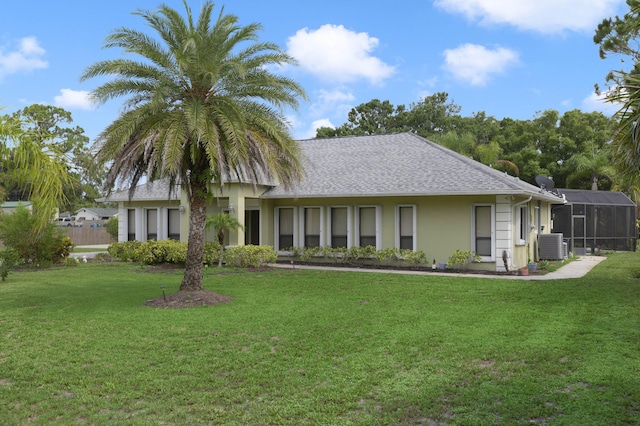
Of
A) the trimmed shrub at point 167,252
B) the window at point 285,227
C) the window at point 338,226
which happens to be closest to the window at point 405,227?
the window at point 338,226

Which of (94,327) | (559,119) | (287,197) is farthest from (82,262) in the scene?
(559,119)

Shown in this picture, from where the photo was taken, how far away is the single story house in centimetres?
1784

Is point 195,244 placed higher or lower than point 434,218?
lower

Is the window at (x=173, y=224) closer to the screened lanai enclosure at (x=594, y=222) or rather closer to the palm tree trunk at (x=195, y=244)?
the palm tree trunk at (x=195, y=244)

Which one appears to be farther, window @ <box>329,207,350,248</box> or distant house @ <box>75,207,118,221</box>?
distant house @ <box>75,207,118,221</box>

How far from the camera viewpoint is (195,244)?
40.9 feet

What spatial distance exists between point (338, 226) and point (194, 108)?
393 inches

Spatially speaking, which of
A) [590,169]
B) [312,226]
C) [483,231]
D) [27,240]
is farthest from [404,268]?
[590,169]

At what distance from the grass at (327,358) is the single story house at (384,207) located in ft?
16.3

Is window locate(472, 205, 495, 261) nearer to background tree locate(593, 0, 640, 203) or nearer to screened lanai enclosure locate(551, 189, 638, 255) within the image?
background tree locate(593, 0, 640, 203)

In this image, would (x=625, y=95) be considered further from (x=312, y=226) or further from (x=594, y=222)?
(x=594, y=222)

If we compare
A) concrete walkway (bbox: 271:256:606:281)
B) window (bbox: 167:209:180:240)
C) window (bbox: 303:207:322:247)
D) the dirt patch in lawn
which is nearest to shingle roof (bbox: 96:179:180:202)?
window (bbox: 167:209:180:240)

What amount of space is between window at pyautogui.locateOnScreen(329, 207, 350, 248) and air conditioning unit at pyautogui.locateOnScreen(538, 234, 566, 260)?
815 cm

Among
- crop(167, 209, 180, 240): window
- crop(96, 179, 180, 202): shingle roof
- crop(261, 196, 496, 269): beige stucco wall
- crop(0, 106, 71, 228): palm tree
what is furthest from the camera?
crop(167, 209, 180, 240): window
